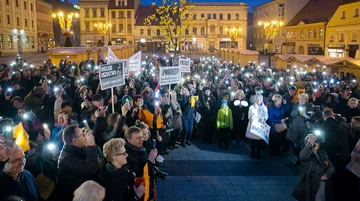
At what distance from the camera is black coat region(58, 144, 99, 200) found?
456cm

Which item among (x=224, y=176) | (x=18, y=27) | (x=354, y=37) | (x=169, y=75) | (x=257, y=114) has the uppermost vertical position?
(x=18, y=27)

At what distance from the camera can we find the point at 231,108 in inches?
452

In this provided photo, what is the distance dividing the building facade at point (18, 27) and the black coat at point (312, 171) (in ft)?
171

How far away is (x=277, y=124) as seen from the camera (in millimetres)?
10445

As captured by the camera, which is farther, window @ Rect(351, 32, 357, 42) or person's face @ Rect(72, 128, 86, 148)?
window @ Rect(351, 32, 357, 42)

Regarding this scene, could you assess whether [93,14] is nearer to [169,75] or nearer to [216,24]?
[216,24]

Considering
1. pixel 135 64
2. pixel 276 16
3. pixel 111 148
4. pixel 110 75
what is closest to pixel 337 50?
pixel 276 16

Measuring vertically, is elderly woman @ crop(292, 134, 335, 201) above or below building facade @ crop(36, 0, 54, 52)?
below

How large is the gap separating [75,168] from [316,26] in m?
56.2

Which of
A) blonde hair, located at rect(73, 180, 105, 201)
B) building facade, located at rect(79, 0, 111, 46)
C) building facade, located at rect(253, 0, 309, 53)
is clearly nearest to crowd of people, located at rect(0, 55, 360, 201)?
blonde hair, located at rect(73, 180, 105, 201)

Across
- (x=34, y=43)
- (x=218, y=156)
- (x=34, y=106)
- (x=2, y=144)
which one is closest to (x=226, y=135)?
(x=218, y=156)

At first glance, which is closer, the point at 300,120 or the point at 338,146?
the point at 338,146

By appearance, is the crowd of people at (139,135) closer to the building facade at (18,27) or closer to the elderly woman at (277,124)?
the elderly woman at (277,124)

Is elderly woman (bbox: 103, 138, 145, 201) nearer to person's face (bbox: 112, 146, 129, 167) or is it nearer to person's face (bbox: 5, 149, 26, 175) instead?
person's face (bbox: 112, 146, 129, 167)
